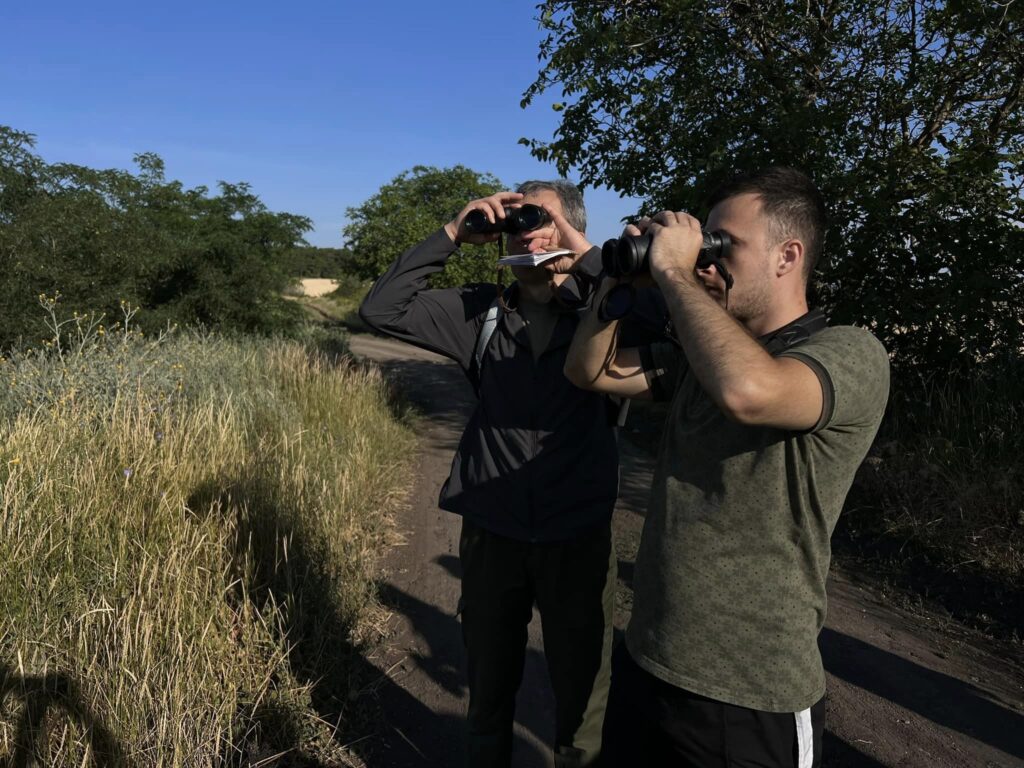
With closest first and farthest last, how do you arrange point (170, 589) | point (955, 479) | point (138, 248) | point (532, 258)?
point (532, 258), point (170, 589), point (955, 479), point (138, 248)

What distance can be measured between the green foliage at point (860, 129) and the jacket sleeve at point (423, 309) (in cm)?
420

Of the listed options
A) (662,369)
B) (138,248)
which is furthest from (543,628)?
(138,248)

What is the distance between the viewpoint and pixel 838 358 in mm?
1299

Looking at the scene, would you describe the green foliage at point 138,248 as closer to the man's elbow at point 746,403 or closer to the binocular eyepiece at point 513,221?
the binocular eyepiece at point 513,221

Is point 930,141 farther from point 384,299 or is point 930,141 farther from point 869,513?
point 384,299

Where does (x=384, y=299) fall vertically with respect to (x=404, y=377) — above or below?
above

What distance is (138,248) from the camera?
30.1 ft

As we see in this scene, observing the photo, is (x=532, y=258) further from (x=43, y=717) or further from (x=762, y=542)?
(x=43, y=717)

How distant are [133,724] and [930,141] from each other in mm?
7204

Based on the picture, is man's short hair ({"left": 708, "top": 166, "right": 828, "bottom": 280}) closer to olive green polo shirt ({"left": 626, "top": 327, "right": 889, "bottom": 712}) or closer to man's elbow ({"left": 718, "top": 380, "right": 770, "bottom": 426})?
olive green polo shirt ({"left": 626, "top": 327, "right": 889, "bottom": 712})

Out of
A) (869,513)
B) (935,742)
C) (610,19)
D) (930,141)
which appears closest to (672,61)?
(610,19)

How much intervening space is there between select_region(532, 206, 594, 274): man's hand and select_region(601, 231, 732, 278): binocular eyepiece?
0.57 m

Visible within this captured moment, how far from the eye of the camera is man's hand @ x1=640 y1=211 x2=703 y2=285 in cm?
144

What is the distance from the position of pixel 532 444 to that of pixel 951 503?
3918 mm
